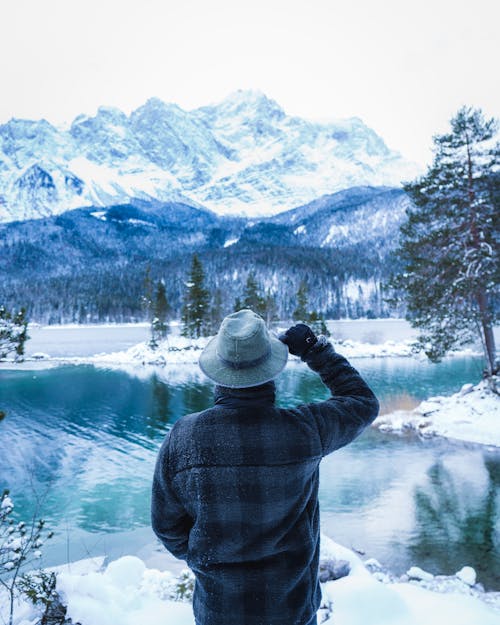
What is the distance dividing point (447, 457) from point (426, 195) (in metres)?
9.54

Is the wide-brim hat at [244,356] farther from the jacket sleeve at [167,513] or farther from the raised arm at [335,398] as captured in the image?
the jacket sleeve at [167,513]

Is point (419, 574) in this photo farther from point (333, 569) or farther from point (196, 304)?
point (196, 304)

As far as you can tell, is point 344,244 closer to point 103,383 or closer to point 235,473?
point 103,383

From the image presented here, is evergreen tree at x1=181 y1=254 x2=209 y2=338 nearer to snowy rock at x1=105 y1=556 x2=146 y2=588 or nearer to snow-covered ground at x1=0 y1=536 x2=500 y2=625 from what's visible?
snowy rock at x1=105 y1=556 x2=146 y2=588

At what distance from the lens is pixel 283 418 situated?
1.83 m

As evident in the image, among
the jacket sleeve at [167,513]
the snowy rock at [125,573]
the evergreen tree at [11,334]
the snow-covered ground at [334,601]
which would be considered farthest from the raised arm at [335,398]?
the snowy rock at [125,573]

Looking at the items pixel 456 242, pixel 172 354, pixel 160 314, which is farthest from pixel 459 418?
pixel 160 314

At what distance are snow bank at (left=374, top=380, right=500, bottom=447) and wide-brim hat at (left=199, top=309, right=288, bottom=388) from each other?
46.4ft

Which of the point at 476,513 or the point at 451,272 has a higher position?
the point at 451,272

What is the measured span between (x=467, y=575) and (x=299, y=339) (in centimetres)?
643

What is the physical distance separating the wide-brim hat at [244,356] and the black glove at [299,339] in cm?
20

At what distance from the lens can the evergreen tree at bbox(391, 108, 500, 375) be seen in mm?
15361

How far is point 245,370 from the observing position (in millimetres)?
1870

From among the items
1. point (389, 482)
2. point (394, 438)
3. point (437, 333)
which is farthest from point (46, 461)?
point (437, 333)
